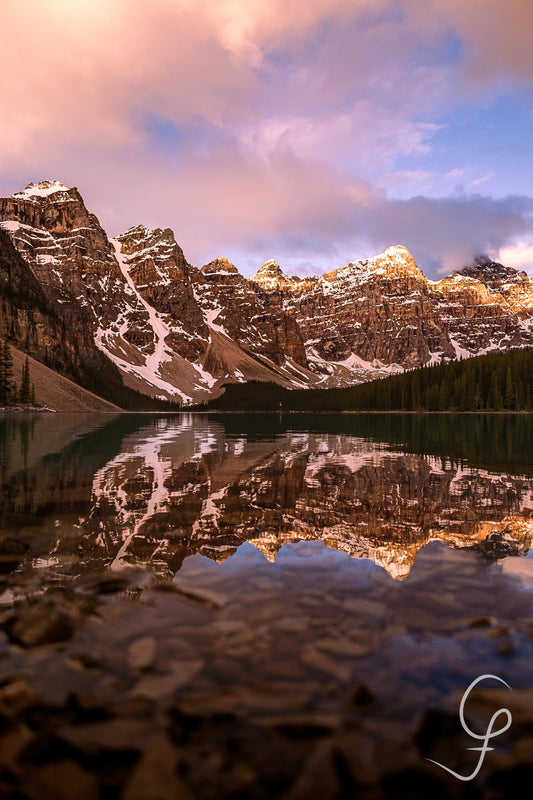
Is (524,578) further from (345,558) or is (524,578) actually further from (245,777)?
(245,777)

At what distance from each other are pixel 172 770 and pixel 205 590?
14.6 ft

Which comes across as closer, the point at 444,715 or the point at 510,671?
the point at 444,715

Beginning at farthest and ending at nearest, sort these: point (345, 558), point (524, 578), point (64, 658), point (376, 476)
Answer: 1. point (376, 476)
2. point (345, 558)
3. point (524, 578)
4. point (64, 658)

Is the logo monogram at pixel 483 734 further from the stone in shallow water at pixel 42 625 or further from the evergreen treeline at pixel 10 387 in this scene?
the evergreen treeline at pixel 10 387

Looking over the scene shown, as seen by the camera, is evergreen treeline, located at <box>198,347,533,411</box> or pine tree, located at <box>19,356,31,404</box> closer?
pine tree, located at <box>19,356,31,404</box>

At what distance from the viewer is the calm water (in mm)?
5359

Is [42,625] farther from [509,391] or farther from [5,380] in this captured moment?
[509,391]

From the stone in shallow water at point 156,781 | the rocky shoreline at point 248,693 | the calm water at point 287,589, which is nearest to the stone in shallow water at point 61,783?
the rocky shoreline at point 248,693

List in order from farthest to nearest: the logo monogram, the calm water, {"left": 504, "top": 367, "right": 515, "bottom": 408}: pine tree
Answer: {"left": 504, "top": 367, "right": 515, "bottom": 408}: pine tree, the calm water, the logo monogram

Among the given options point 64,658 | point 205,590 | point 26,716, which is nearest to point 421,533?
point 205,590

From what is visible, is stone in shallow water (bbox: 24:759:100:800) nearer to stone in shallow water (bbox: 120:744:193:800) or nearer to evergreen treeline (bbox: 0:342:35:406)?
stone in shallow water (bbox: 120:744:193:800)

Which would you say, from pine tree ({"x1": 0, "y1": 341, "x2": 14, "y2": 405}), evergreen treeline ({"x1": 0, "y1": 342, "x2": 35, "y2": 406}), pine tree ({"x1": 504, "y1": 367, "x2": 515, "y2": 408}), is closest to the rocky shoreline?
pine tree ({"x1": 0, "y1": 341, "x2": 14, "y2": 405})

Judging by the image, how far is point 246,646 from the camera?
637cm

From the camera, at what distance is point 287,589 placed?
28.5 ft
